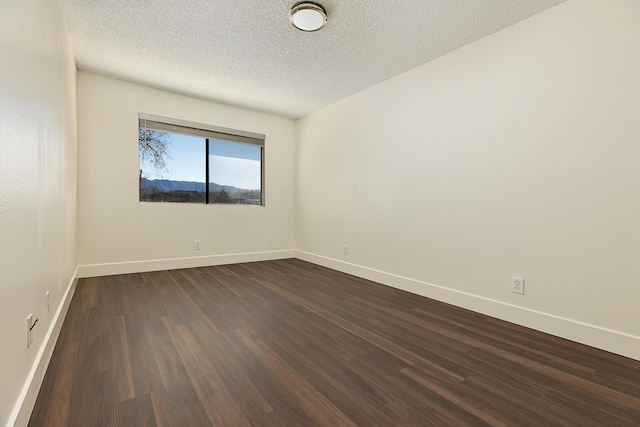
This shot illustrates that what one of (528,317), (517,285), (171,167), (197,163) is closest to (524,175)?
(517,285)

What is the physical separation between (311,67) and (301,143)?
6.32ft

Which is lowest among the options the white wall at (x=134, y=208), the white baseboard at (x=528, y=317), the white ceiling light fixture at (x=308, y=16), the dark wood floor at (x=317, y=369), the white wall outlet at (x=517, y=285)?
the dark wood floor at (x=317, y=369)

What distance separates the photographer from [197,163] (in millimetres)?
4371

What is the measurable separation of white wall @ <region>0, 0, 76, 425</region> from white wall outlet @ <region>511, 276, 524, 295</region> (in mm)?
2996

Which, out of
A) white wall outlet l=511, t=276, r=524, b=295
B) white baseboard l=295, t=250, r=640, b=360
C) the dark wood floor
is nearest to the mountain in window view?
the dark wood floor

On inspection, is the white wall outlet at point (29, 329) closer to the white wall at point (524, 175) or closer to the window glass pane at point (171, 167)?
the window glass pane at point (171, 167)

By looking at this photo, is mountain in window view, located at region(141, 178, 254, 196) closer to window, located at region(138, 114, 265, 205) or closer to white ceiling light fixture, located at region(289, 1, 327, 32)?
window, located at region(138, 114, 265, 205)

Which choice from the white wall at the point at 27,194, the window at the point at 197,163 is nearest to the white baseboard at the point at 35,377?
the white wall at the point at 27,194

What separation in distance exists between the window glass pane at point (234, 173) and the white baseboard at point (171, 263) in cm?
88

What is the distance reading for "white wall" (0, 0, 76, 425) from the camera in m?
1.05

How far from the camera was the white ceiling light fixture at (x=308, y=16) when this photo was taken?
7.20 ft

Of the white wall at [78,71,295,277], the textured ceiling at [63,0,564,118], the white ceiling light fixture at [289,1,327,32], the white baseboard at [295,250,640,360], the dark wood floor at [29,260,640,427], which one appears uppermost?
the textured ceiling at [63,0,564,118]

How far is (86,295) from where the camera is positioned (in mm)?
2873

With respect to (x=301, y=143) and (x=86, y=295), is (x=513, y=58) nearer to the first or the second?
(x=301, y=143)
